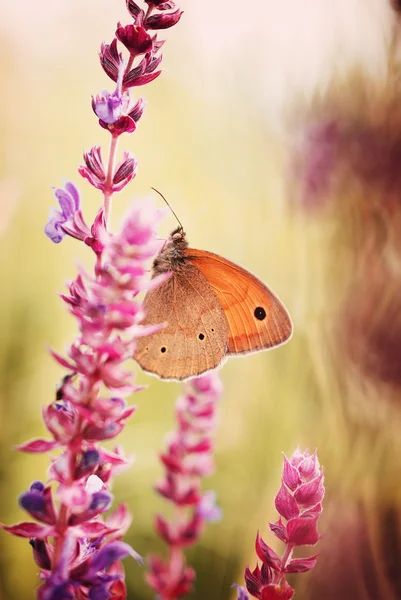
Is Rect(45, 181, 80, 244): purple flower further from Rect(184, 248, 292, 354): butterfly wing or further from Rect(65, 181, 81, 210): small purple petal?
Rect(184, 248, 292, 354): butterfly wing

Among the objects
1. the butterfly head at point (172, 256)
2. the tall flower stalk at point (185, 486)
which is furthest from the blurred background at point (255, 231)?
the tall flower stalk at point (185, 486)

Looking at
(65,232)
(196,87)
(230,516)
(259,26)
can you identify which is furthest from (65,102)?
(230,516)

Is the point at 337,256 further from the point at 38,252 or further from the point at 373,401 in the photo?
the point at 38,252

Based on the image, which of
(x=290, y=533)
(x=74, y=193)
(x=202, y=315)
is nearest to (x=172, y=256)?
(x=202, y=315)

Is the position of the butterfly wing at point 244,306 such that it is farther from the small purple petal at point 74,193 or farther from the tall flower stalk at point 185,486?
the small purple petal at point 74,193

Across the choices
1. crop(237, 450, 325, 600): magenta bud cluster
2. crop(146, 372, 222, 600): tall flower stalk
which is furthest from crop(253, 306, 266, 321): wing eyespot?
crop(237, 450, 325, 600): magenta bud cluster

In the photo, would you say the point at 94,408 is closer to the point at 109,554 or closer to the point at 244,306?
the point at 109,554
